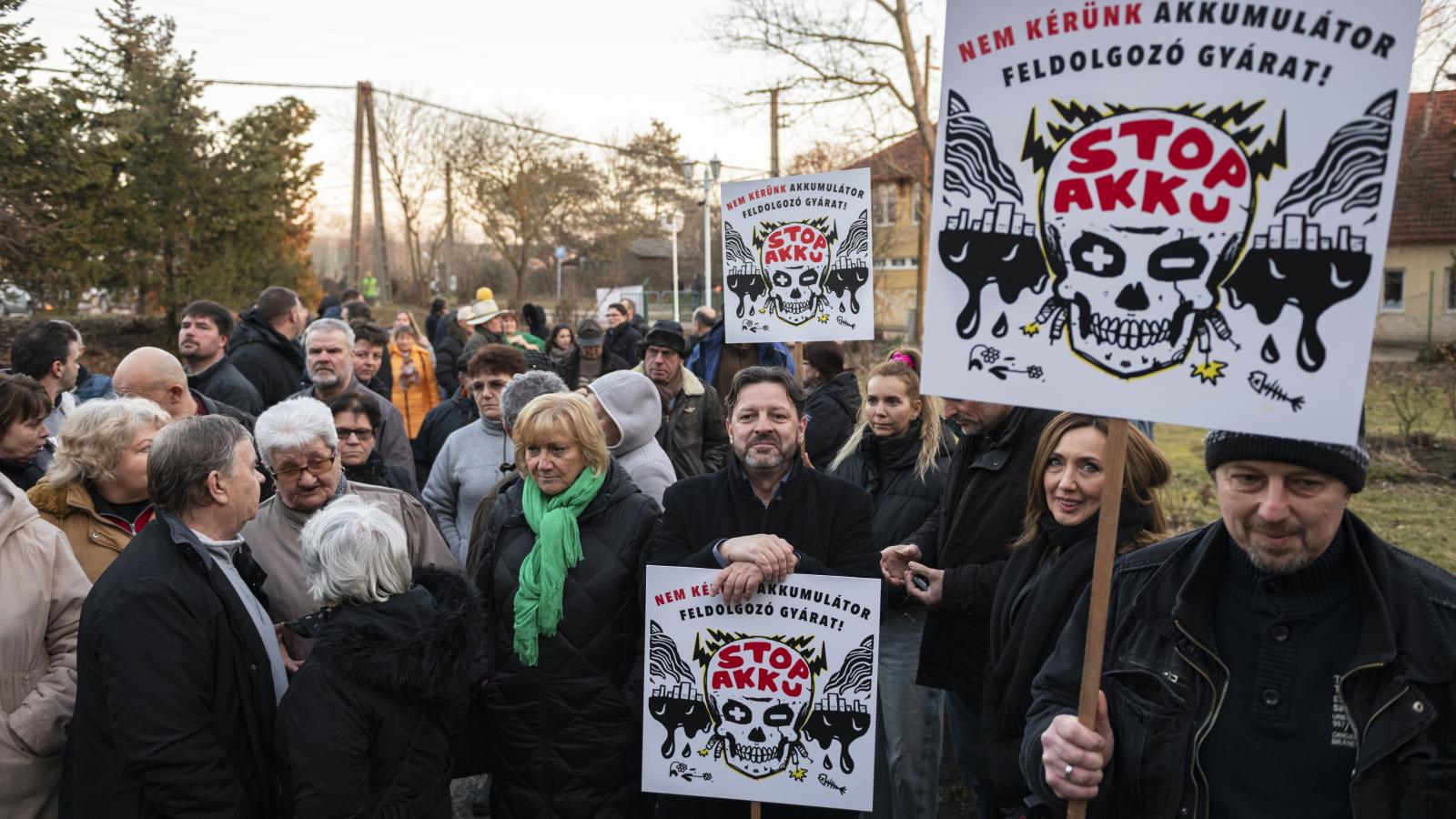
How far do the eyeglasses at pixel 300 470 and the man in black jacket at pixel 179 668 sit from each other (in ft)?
1.81

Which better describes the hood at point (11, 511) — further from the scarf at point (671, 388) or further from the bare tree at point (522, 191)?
the bare tree at point (522, 191)

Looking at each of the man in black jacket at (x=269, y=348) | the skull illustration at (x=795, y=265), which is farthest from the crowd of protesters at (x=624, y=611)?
the man in black jacket at (x=269, y=348)

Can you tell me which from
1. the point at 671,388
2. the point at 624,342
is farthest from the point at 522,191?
the point at 671,388

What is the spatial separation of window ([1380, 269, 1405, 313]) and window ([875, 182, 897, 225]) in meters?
15.7

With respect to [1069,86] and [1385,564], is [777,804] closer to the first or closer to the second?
[1385,564]

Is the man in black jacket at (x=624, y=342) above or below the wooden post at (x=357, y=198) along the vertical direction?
below

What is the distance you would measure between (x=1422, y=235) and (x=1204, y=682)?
112ft

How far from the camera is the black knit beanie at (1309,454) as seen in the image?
1931mm

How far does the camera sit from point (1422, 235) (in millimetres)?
29406

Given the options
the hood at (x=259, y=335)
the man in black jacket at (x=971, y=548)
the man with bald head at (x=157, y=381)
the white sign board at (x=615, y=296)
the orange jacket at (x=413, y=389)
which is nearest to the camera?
the man in black jacket at (x=971, y=548)

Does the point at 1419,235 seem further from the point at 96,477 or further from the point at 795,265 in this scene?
the point at 96,477

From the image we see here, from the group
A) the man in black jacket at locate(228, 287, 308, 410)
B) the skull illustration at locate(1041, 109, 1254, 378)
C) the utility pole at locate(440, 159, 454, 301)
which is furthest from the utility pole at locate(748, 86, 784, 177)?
the utility pole at locate(440, 159, 454, 301)

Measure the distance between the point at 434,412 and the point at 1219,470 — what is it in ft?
15.8

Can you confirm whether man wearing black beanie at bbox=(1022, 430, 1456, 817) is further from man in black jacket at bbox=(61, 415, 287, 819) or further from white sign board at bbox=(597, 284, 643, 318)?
white sign board at bbox=(597, 284, 643, 318)
